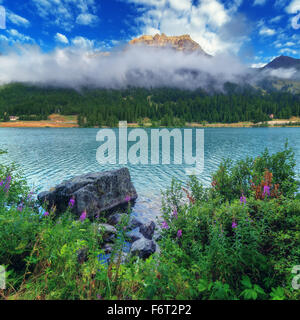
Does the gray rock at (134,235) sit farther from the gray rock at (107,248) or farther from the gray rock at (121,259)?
the gray rock at (121,259)

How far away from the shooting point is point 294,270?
12.4ft

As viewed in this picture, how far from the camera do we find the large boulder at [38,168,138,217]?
574 inches

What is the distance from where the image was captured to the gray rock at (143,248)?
32.2 feet

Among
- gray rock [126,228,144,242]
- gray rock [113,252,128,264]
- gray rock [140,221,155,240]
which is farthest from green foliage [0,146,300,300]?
gray rock [140,221,155,240]

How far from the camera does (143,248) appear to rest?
398 inches

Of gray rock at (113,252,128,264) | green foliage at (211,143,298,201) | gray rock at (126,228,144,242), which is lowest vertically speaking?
gray rock at (126,228,144,242)

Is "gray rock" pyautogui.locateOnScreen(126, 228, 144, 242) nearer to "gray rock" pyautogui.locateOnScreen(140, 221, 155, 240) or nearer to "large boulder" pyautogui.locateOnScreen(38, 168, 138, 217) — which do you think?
"gray rock" pyautogui.locateOnScreen(140, 221, 155, 240)

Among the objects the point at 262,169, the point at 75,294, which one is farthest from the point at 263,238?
the point at 262,169

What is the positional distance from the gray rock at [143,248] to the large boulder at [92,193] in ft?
12.2

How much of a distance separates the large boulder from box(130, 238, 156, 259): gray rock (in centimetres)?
371

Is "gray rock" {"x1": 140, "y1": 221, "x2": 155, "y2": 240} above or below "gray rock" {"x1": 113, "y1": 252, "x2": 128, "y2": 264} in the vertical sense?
below

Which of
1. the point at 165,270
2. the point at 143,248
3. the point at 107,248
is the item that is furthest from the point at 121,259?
the point at 165,270

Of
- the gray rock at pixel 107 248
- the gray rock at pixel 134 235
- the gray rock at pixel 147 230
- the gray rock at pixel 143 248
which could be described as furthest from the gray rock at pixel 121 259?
the gray rock at pixel 147 230
